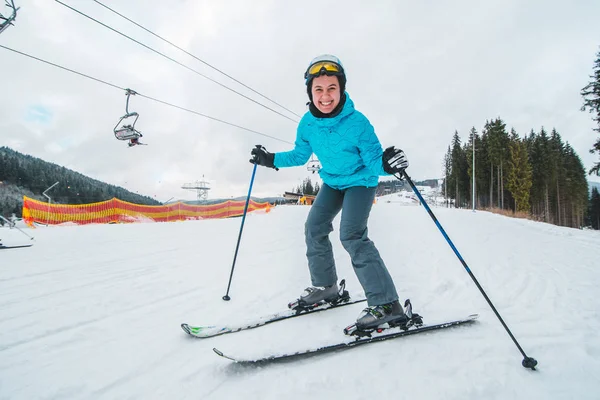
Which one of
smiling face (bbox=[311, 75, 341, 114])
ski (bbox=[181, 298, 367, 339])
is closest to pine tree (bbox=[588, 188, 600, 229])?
smiling face (bbox=[311, 75, 341, 114])

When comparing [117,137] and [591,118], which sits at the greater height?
[591,118]

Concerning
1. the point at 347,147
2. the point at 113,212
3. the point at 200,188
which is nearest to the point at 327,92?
the point at 347,147

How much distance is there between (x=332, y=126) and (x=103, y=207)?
18055 mm

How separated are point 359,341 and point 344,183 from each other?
126 cm

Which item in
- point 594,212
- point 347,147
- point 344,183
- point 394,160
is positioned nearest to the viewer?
point 394,160

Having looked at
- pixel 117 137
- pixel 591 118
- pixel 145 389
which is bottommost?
pixel 145 389

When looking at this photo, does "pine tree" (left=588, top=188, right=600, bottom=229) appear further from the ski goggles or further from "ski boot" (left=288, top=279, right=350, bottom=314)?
the ski goggles

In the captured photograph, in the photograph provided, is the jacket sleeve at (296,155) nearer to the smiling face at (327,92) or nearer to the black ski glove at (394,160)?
the smiling face at (327,92)

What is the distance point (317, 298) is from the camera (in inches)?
97.4

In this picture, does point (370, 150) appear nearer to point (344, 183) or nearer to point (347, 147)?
point (347, 147)

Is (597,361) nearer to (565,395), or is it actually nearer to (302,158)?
(565,395)

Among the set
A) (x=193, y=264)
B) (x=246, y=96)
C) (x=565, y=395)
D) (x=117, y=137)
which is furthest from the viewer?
(x=246, y=96)

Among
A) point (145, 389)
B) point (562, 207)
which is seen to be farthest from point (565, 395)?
point (562, 207)

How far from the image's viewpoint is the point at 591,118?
16719mm
